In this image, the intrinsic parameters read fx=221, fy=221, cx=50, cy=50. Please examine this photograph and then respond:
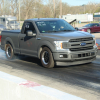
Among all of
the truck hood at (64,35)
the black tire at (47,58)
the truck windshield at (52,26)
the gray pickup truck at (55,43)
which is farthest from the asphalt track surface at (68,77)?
the truck windshield at (52,26)

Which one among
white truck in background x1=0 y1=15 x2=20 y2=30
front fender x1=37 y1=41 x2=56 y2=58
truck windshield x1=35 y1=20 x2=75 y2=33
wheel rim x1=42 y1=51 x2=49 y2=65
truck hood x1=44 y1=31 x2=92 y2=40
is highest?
white truck in background x1=0 y1=15 x2=20 y2=30

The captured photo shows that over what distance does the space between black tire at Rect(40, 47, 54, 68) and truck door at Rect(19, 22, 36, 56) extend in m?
0.65

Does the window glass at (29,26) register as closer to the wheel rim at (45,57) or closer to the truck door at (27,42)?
the truck door at (27,42)

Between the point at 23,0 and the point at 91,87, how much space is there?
8045cm

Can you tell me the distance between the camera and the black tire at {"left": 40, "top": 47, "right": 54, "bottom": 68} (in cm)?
775

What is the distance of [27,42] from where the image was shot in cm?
897

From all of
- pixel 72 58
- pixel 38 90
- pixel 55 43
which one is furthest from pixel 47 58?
pixel 38 90

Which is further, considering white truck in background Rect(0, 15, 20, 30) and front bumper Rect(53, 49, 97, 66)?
white truck in background Rect(0, 15, 20, 30)

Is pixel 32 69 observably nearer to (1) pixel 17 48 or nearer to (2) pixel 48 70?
(2) pixel 48 70

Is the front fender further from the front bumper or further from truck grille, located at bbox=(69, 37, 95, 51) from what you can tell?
truck grille, located at bbox=(69, 37, 95, 51)

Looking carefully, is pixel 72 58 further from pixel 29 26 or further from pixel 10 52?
pixel 10 52

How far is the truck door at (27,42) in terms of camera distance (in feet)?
28.5

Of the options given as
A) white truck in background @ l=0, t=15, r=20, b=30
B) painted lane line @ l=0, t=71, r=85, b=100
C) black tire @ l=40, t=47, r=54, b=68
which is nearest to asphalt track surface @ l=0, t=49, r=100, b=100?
black tire @ l=40, t=47, r=54, b=68

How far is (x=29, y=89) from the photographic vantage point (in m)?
3.21
